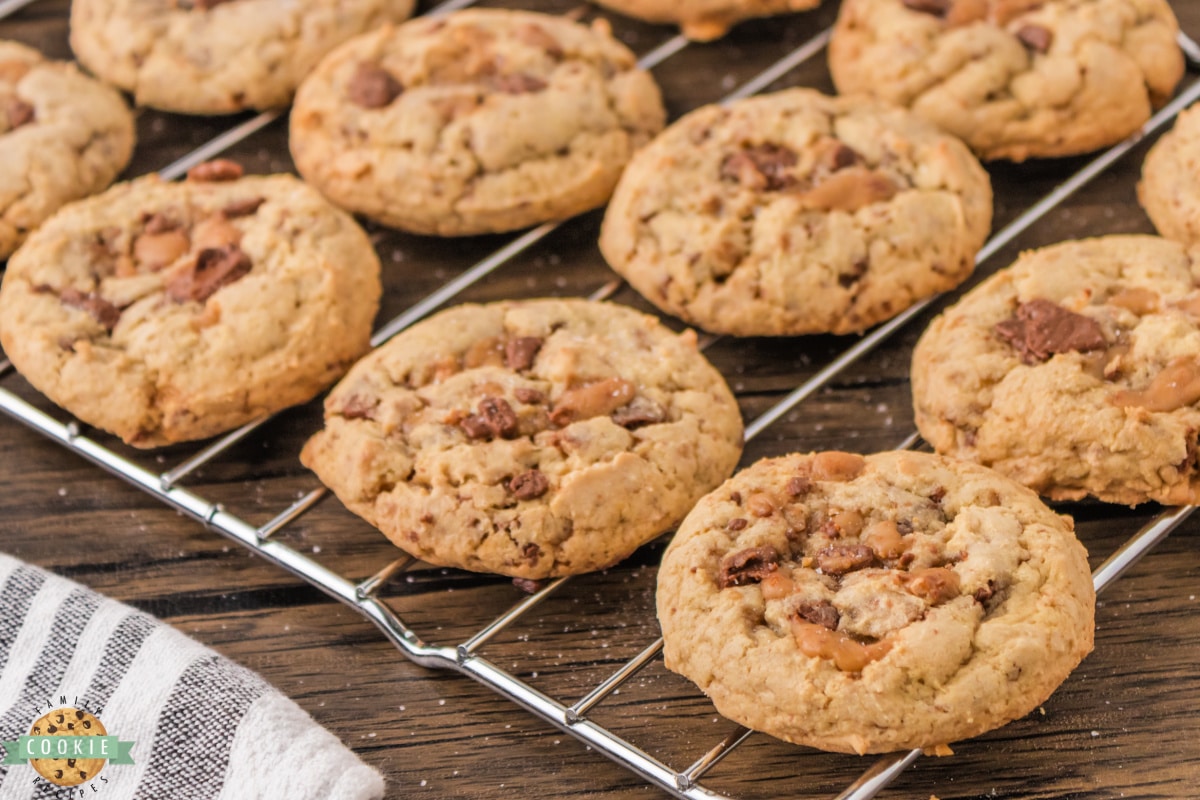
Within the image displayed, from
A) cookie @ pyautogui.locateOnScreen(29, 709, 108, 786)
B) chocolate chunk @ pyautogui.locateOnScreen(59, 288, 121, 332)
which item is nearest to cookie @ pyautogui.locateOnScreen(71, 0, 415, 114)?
chocolate chunk @ pyautogui.locateOnScreen(59, 288, 121, 332)

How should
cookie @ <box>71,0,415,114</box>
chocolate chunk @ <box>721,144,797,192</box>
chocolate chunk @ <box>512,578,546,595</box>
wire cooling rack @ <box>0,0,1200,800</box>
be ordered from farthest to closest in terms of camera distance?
cookie @ <box>71,0,415,114</box> < chocolate chunk @ <box>721,144,797,192</box> < chocolate chunk @ <box>512,578,546,595</box> < wire cooling rack @ <box>0,0,1200,800</box>

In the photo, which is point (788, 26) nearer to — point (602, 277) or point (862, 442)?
point (602, 277)

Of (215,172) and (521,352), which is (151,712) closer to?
(521,352)

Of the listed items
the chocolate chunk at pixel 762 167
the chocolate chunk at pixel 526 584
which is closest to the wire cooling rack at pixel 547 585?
the chocolate chunk at pixel 526 584

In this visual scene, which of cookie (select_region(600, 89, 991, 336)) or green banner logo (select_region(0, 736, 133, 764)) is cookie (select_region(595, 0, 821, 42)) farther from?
green banner logo (select_region(0, 736, 133, 764))

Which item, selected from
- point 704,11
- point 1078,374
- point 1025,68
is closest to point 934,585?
point 1078,374

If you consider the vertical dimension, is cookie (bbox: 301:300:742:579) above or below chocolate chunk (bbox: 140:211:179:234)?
below
